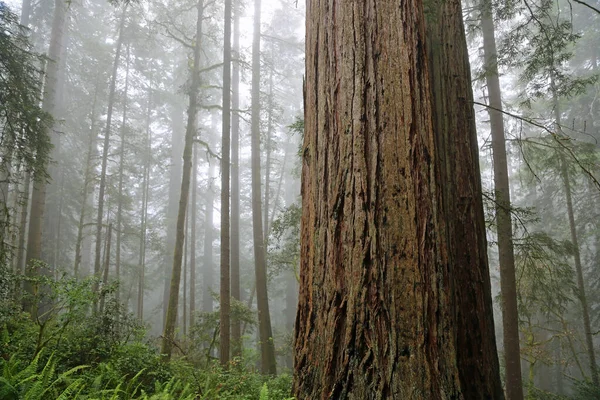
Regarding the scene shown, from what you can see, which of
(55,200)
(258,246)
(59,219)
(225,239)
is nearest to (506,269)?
(225,239)

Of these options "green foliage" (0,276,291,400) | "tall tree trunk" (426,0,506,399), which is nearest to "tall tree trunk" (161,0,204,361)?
"green foliage" (0,276,291,400)

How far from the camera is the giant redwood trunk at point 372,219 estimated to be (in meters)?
1.62

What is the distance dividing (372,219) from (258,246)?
34.0 ft

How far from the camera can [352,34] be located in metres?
2.06

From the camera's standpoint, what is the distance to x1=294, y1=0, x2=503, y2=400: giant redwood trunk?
5.33 feet

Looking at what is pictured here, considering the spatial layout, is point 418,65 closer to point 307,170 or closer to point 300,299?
point 307,170

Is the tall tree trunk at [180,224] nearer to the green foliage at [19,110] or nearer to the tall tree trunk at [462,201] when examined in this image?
the green foliage at [19,110]

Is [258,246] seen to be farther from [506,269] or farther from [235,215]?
[506,269]

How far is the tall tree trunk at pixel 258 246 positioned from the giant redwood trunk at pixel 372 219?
27.0ft

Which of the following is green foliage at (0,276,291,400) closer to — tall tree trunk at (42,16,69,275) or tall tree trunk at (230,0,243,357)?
tall tree trunk at (230,0,243,357)

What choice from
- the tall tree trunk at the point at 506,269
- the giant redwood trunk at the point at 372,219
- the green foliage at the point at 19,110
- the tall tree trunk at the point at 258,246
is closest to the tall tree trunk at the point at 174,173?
the tall tree trunk at the point at 258,246

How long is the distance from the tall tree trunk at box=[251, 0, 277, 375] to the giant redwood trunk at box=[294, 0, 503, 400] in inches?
323

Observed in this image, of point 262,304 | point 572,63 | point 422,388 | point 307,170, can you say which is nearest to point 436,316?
point 422,388

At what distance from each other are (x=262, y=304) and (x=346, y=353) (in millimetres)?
9547
